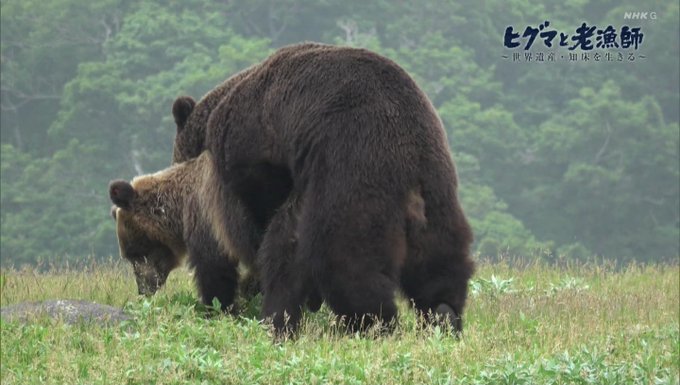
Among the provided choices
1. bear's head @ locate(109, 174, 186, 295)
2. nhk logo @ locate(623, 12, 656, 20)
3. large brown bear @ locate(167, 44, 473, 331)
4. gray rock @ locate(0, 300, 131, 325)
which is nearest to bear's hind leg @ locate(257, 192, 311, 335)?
large brown bear @ locate(167, 44, 473, 331)

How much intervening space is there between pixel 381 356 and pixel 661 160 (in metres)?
35.1

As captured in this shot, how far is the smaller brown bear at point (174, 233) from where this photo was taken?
32.4 ft

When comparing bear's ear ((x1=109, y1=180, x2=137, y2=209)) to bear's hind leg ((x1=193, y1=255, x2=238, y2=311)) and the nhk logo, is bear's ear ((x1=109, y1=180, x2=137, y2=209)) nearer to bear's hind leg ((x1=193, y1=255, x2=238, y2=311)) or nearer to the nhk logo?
bear's hind leg ((x1=193, y1=255, x2=238, y2=311))

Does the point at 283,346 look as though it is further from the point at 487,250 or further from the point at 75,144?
the point at 75,144

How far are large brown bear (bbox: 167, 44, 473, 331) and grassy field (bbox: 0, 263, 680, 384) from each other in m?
0.29

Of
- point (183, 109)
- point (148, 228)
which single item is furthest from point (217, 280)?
point (183, 109)

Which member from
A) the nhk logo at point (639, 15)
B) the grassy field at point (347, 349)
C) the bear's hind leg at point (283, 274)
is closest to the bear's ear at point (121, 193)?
the grassy field at point (347, 349)

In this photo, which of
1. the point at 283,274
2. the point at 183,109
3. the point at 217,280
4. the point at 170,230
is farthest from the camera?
the point at 170,230

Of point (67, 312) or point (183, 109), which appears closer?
point (67, 312)

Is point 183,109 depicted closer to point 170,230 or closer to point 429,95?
point 170,230

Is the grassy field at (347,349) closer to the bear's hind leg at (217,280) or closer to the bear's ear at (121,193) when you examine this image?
the bear's hind leg at (217,280)

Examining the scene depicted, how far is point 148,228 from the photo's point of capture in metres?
10.6

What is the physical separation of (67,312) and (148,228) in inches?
52.4

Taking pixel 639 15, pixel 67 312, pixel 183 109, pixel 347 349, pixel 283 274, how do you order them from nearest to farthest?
pixel 347 349 → pixel 283 274 → pixel 67 312 → pixel 183 109 → pixel 639 15
